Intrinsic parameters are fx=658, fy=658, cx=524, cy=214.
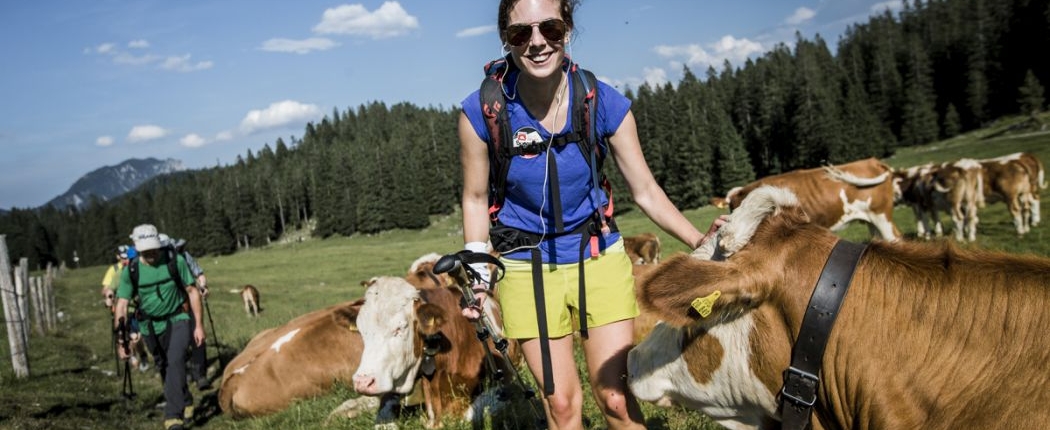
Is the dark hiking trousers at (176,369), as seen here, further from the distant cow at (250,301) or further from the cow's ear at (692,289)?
the distant cow at (250,301)

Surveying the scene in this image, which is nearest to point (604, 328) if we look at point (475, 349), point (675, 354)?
point (675, 354)

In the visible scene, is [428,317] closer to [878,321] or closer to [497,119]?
[497,119]

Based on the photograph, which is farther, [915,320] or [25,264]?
[25,264]

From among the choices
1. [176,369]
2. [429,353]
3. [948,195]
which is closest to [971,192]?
[948,195]

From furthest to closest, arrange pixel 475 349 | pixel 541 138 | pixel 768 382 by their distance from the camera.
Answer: pixel 475 349
pixel 541 138
pixel 768 382

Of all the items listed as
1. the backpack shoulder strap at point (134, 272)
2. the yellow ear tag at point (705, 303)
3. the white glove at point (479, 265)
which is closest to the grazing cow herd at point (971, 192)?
the white glove at point (479, 265)

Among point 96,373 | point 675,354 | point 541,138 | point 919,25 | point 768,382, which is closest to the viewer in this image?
point 768,382

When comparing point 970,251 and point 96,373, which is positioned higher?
point 970,251

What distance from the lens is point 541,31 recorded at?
288 centimetres

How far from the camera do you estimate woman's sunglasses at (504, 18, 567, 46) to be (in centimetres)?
287

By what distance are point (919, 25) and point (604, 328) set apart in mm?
119949

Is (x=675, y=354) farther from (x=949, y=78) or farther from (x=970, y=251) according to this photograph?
(x=949, y=78)

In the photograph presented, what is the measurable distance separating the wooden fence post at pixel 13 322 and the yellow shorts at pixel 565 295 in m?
12.6

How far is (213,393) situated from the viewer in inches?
445
